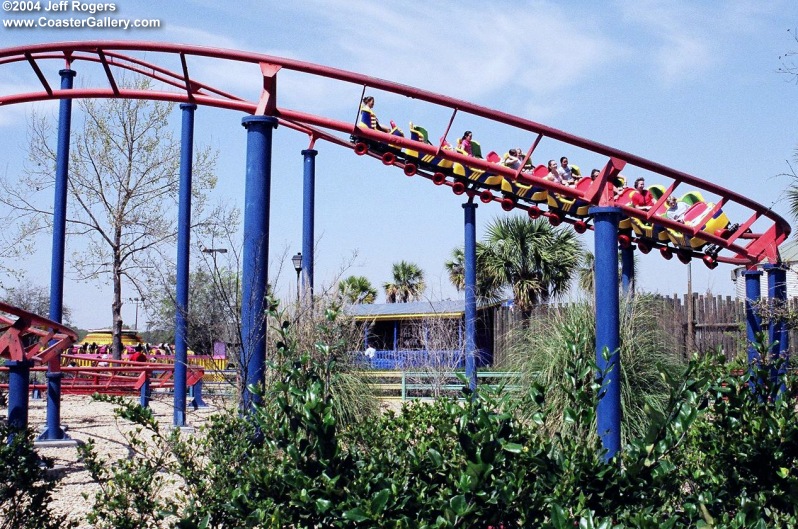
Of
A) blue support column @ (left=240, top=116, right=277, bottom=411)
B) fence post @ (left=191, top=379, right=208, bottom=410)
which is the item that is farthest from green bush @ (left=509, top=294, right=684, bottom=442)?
fence post @ (left=191, top=379, right=208, bottom=410)

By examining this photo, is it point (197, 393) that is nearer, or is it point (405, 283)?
point (197, 393)

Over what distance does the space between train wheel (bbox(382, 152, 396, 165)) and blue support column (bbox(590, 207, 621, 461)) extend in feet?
18.6

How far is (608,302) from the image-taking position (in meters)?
7.27

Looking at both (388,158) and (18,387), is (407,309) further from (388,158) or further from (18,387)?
(18,387)

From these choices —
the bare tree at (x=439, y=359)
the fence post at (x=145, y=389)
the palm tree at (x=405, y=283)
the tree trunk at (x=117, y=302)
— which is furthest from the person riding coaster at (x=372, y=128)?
the palm tree at (x=405, y=283)

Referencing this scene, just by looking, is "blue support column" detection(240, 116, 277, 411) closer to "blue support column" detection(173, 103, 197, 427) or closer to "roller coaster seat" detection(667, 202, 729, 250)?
"blue support column" detection(173, 103, 197, 427)

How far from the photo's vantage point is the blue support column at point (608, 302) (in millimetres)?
6941

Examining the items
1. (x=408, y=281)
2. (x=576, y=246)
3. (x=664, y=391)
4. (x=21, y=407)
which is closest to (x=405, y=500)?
(x=21, y=407)

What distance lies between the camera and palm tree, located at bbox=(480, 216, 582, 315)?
826 inches

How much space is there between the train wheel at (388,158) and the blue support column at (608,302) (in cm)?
567

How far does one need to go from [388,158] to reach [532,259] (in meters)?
9.00

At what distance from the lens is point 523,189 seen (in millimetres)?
13609

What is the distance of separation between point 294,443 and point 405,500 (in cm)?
50

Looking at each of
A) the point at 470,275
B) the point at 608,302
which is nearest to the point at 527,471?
the point at 608,302
